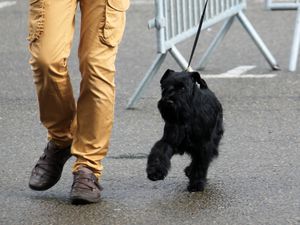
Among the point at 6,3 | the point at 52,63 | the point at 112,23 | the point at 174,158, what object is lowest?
the point at 6,3

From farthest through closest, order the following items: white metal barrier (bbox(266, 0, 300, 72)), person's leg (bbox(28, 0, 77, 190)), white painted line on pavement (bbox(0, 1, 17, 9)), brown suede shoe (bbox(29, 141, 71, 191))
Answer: white painted line on pavement (bbox(0, 1, 17, 9))
white metal barrier (bbox(266, 0, 300, 72))
brown suede shoe (bbox(29, 141, 71, 191))
person's leg (bbox(28, 0, 77, 190))

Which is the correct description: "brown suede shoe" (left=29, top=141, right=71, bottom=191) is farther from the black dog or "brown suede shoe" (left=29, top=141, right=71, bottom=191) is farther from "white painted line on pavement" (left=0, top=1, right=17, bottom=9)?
"white painted line on pavement" (left=0, top=1, right=17, bottom=9)

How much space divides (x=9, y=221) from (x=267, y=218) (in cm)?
130

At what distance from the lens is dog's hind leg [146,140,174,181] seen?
538 cm

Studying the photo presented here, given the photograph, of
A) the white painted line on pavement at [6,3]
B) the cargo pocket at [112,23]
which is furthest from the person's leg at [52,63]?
the white painted line on pavement at [6,3]

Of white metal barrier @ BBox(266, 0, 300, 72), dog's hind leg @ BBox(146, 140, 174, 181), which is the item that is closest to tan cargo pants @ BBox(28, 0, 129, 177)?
dog's hind leg @ BBox(146, 140, 174, 181)

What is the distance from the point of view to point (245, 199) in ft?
18.1

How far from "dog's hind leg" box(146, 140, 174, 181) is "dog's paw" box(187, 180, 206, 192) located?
0.25 metres

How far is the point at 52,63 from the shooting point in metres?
5.27

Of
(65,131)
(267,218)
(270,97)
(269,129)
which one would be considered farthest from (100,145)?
(270,97)

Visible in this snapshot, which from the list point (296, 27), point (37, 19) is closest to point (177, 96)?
point (37, 19)

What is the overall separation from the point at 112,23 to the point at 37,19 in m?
0.39

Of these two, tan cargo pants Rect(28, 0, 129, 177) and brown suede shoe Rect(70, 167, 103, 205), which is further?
brown suede shoe Rect(70, 167, 103, 205)

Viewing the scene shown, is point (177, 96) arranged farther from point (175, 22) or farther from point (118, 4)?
point (175, 22)
